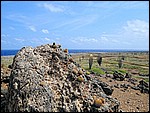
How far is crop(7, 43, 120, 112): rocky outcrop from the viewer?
10.2m

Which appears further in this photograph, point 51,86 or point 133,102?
point 133,102

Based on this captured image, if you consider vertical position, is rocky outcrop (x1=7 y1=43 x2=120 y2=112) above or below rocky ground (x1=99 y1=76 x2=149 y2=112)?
above

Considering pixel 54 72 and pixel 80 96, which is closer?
pixel 80 96

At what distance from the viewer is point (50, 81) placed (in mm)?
11188

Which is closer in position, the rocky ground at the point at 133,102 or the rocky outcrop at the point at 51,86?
the rocky outcrop at the point at 51,86

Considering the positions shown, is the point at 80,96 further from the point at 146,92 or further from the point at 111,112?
the point at 146,92

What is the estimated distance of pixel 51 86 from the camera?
35.7 ft

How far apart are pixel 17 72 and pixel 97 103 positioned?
3.76m

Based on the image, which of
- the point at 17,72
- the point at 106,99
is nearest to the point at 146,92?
the point at 106,99

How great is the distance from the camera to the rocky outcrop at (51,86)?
10.2 meters

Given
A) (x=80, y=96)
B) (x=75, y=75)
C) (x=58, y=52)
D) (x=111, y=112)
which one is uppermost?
(x=58, y=52)

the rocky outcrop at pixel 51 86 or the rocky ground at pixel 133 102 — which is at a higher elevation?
the rocky outcrop at pixel 51 86

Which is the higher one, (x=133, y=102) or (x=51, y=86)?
(x=51, y=86)

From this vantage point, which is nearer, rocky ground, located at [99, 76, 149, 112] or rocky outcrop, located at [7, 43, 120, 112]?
rocky outcrop, located at [7, 43, 120, 112]
